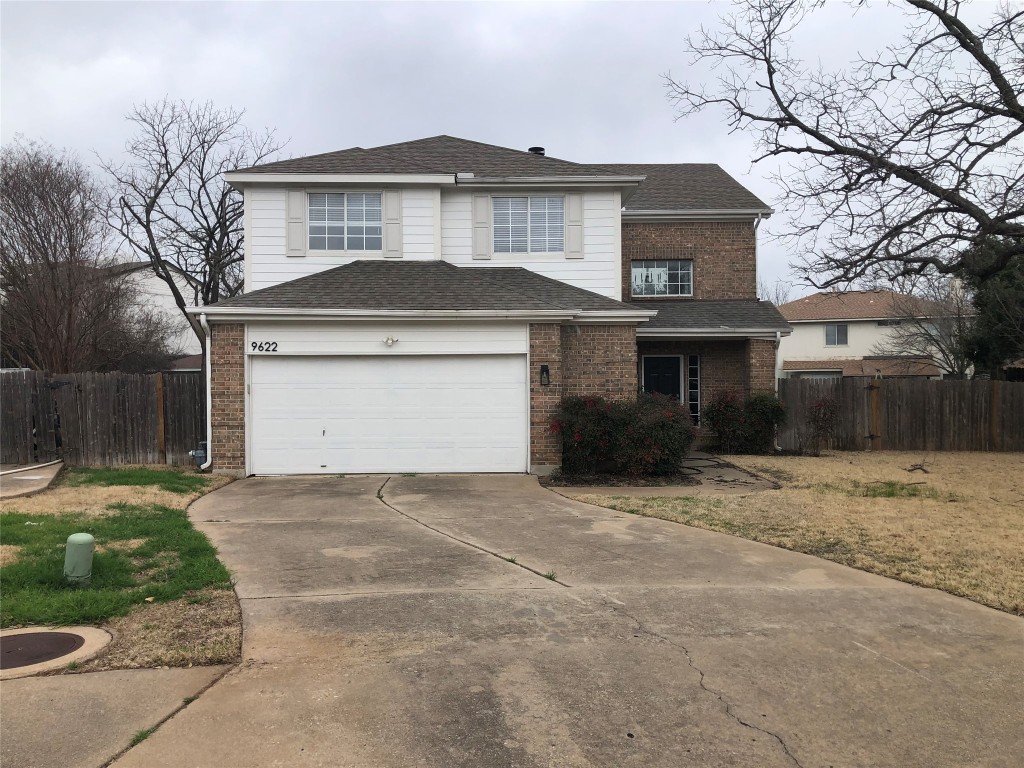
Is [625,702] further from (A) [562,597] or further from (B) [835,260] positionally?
(B) [835,260]

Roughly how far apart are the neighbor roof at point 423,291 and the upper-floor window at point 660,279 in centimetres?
429

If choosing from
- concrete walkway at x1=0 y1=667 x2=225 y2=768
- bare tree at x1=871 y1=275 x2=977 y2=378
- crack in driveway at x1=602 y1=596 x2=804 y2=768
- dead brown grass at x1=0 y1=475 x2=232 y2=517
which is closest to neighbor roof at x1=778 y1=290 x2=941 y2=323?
bare tree at x1=871 y1=275 x2=977 y2=378

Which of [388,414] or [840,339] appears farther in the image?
[840,339]

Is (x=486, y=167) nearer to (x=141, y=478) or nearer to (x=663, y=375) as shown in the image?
(x=663, y=375)

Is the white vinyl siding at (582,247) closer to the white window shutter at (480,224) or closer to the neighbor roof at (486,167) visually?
the white window shutter at (480,224)

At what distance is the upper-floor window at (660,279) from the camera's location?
61.3 feet

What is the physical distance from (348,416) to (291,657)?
8.74m

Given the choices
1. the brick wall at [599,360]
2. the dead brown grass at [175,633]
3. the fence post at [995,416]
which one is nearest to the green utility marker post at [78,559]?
the dead brown grass at [175,633]

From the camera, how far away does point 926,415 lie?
17.7m

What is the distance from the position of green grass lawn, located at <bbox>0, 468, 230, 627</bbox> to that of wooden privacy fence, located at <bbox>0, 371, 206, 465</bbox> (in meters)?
5.04

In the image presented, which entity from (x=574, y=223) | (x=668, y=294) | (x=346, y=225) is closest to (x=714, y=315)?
(x=668, y=294)

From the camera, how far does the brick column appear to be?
42.9ft

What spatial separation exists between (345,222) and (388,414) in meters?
4.51

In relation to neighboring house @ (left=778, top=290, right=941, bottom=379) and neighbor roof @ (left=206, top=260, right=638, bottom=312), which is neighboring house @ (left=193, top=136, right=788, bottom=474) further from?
neighboring house @ (left=778, top=290, right=941, bottom=379)
